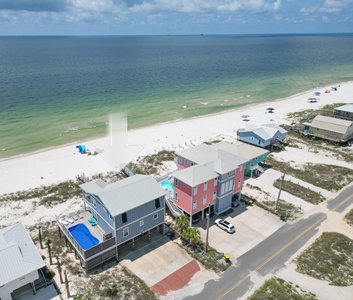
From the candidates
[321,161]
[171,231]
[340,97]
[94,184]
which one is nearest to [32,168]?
[94,184]

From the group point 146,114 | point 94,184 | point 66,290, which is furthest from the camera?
point 146,114

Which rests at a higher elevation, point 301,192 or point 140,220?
point 140,220

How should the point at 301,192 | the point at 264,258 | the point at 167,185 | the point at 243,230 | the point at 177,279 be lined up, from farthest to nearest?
the point at 301,192
the point at 167,185
the point at 243,230
the point at 264,258
the point at 177,279

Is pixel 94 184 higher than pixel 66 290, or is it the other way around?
pixel 94 184

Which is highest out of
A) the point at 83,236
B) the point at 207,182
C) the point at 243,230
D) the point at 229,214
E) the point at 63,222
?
the point at 207,182

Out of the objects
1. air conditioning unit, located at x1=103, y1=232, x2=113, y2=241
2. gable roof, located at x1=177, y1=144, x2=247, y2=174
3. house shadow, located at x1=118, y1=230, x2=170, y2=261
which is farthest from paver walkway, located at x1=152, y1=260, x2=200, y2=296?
gable roof, located at x1=177, y1=144, x2=247, y2=174

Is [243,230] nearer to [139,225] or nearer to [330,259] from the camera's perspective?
[330,259]

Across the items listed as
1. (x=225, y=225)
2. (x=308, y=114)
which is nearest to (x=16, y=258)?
(x=225, y=225)

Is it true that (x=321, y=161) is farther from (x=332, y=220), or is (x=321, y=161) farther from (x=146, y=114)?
(x=146, y=114)
